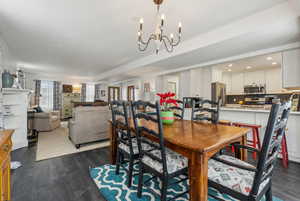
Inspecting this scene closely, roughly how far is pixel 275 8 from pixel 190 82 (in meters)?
2.78

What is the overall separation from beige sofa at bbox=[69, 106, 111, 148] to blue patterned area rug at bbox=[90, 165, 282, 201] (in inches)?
54.5

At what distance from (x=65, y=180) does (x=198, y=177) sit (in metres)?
1.90

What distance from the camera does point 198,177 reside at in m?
1.07

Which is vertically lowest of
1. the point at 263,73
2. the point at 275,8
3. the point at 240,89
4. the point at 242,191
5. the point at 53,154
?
the point at 53,154

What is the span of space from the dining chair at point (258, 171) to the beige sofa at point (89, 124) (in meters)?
2.95

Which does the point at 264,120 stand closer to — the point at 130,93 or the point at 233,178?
the point at 233,178

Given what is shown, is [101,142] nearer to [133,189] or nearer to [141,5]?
[133,189]

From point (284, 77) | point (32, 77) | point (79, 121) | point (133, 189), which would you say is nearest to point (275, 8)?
point (284, 77)

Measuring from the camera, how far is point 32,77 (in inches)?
290

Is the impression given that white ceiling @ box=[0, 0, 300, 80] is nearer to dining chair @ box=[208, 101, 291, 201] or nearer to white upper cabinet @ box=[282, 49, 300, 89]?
white upper cabinet @ box=[282, 49, 300, 89]

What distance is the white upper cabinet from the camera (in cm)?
264

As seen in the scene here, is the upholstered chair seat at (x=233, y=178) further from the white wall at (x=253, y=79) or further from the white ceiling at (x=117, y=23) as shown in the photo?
the white wall at (x=253, y=79)

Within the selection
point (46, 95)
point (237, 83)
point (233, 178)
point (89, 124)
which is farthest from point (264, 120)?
point (46, 95)

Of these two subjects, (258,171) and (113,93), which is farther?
(113,93)
